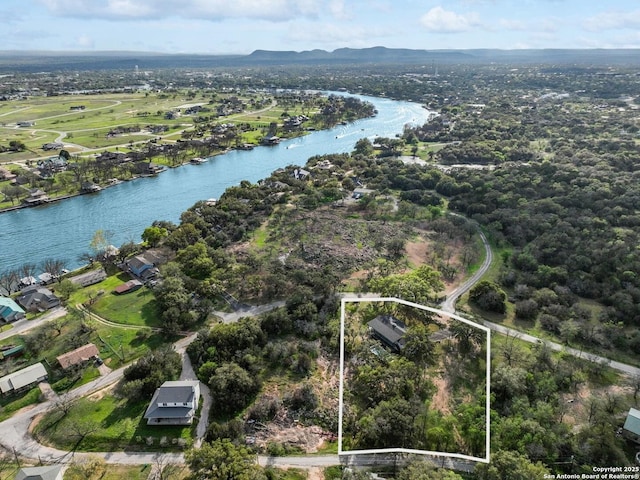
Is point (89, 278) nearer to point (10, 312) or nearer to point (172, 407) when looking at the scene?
point (10, 312)

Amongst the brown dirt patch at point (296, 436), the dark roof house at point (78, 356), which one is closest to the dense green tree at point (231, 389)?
the brown dirt patch at point (296, 436)

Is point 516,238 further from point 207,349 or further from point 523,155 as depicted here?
point 523,155

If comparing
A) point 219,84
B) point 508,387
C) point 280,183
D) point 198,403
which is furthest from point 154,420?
point 219,84

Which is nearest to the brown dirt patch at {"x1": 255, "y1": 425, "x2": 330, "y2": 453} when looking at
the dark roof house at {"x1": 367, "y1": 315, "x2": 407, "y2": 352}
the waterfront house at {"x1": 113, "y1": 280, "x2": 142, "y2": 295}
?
the dark roof house at {"x1": 367, "y1": 315, "x2": 407, "y2": 352}

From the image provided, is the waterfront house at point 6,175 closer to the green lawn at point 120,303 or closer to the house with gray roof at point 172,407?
the green lawn at point 120,303

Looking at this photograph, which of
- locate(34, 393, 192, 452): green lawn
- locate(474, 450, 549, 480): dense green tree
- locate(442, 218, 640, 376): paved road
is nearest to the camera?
locate(474, 450, 549, 480): dense green tree

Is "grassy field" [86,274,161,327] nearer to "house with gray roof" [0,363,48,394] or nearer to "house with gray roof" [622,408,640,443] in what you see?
"house with gray roof" [0,363,48,394]
